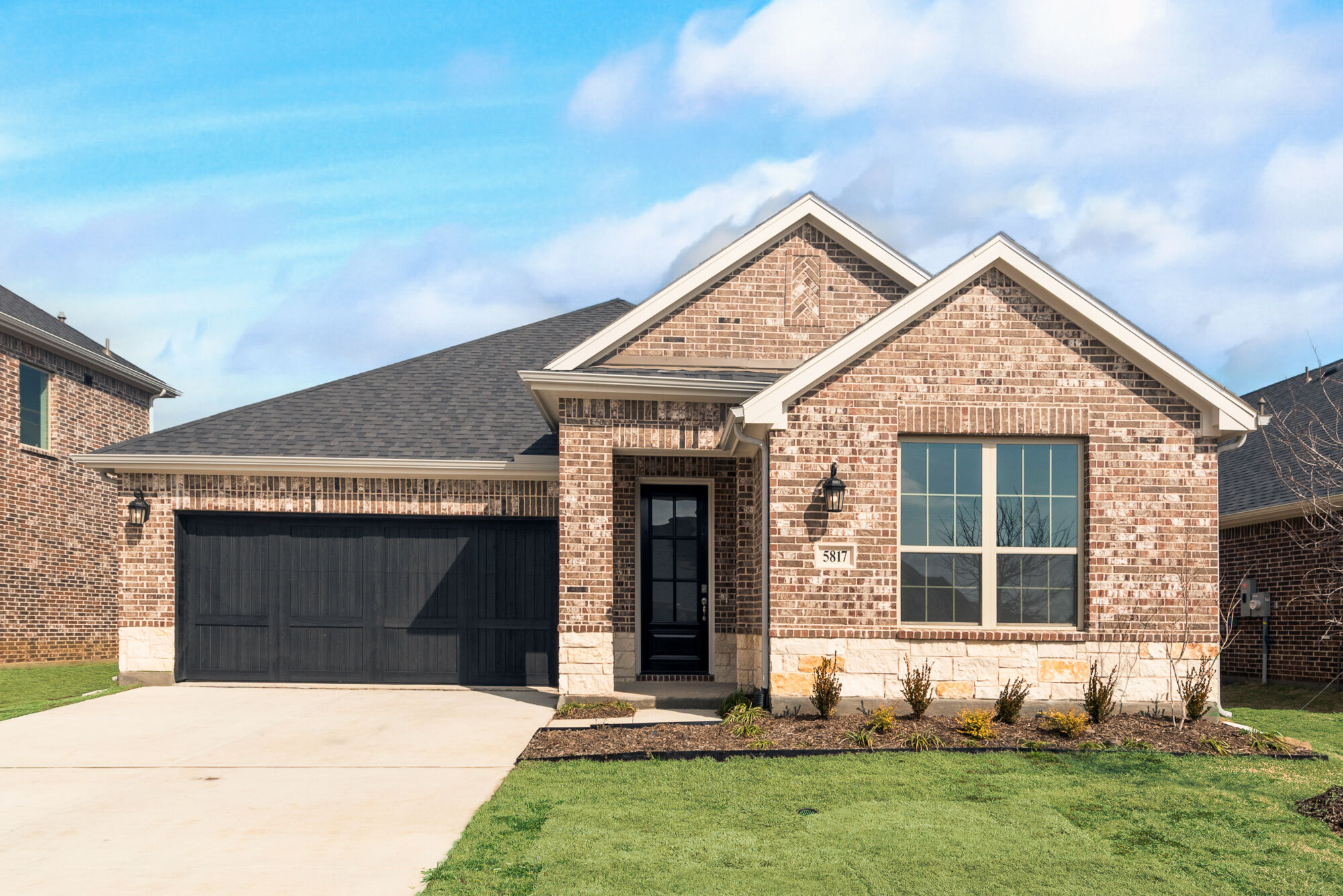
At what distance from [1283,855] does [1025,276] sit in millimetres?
5993

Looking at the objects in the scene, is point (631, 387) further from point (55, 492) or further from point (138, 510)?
point (55, 492)

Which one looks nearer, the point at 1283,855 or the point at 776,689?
the point at 1283,855

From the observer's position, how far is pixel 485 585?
44.1ft

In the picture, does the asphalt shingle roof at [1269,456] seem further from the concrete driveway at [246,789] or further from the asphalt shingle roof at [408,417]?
the concrete driveway at [246,789]

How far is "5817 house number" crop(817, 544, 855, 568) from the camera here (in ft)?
32.5

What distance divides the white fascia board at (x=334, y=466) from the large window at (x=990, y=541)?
5.17m

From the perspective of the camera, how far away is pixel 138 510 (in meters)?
13.1

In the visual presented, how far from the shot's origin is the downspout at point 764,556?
9.99 m

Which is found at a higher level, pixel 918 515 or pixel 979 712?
pixel 918 515

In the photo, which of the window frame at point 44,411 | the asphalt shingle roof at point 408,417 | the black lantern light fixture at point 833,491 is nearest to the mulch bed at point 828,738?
the black lantern light fixture at point 833,491

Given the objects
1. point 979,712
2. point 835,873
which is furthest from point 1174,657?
point 835,873

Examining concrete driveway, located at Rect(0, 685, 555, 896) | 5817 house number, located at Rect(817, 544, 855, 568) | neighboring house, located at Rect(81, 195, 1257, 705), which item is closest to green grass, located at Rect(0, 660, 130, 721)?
concrete driveway, located at Rect(0, 685, 555, 896)

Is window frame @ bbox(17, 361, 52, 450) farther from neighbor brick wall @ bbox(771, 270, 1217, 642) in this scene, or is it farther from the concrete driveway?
neighbor brick wall @ bbox(771, 270, 1217, 642)

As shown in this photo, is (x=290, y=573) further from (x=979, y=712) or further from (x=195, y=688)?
(x=979, y=712)
